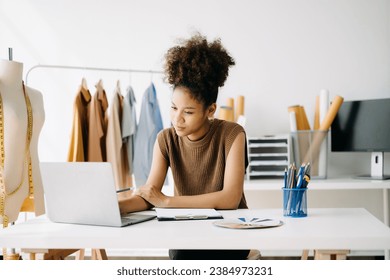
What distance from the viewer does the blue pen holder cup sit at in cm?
158

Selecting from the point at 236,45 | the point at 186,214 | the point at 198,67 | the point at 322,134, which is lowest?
the point at 186,214

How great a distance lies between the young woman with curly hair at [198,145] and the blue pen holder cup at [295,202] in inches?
9.1

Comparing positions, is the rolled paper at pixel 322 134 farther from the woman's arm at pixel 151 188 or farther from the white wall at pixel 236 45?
the woman's arm at pixel 151 188

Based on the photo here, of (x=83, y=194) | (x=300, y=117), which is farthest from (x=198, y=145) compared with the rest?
(x=300, y=117)

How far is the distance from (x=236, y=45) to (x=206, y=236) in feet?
8.86

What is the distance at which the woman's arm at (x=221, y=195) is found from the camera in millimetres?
1725

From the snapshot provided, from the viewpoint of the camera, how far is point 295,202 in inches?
62.7

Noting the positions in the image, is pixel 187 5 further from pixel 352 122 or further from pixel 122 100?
pixel 352 122

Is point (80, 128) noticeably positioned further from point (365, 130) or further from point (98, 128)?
point (365, 130)

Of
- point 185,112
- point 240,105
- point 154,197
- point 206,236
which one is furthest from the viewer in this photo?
point 240,105

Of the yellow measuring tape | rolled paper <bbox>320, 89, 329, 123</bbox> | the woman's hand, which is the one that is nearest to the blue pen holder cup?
the woman's hand

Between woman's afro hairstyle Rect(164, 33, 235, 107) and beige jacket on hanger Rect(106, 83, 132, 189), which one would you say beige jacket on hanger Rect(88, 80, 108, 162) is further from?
woman's afro hairstyle Rect(164, 33, 235, 107)
